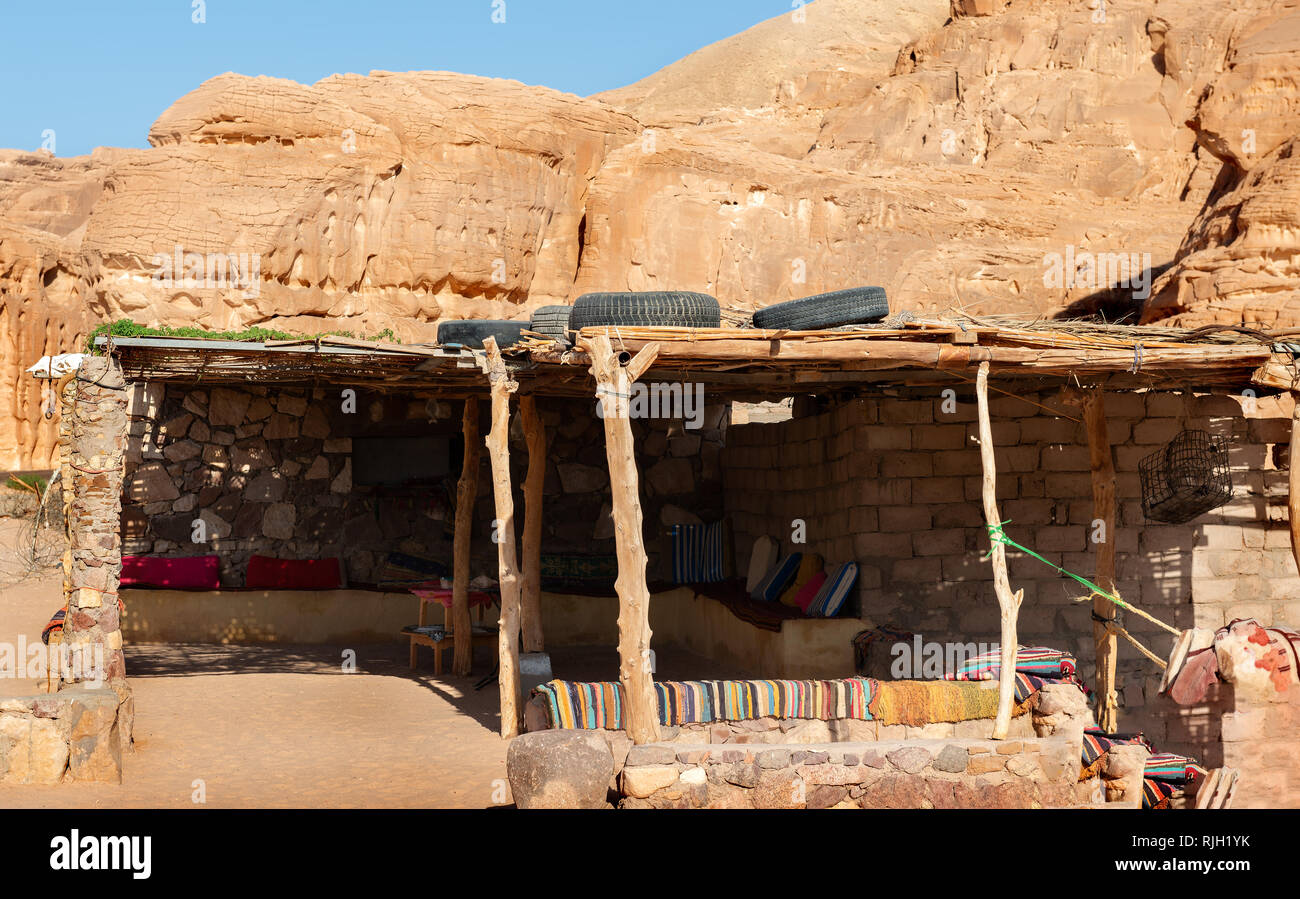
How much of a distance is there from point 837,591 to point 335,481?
21.8 feet

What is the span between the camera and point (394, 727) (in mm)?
8867

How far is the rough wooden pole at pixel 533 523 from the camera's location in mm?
10672

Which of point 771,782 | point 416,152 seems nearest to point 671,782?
point 771,782

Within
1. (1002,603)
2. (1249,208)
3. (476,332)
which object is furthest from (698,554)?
(1249,208)

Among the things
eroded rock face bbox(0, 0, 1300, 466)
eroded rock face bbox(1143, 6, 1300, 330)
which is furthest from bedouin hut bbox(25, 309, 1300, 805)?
eroded rock face bbox(0, 0, 1300, 466)

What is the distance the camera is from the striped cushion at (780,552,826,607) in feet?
35.2

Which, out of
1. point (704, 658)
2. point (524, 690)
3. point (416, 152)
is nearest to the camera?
point (524, 690)

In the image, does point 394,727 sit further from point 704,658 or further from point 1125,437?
point 1125,437

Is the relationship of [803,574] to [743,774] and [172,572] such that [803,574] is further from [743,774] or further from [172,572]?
[172,572]

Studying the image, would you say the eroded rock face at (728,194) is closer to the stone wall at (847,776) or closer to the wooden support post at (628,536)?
the stone wall at (847,776)

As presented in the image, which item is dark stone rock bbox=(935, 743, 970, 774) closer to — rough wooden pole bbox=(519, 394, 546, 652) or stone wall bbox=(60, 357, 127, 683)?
rough wooden pole bbox=(519, 394, 546, 652)

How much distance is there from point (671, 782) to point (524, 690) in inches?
141
